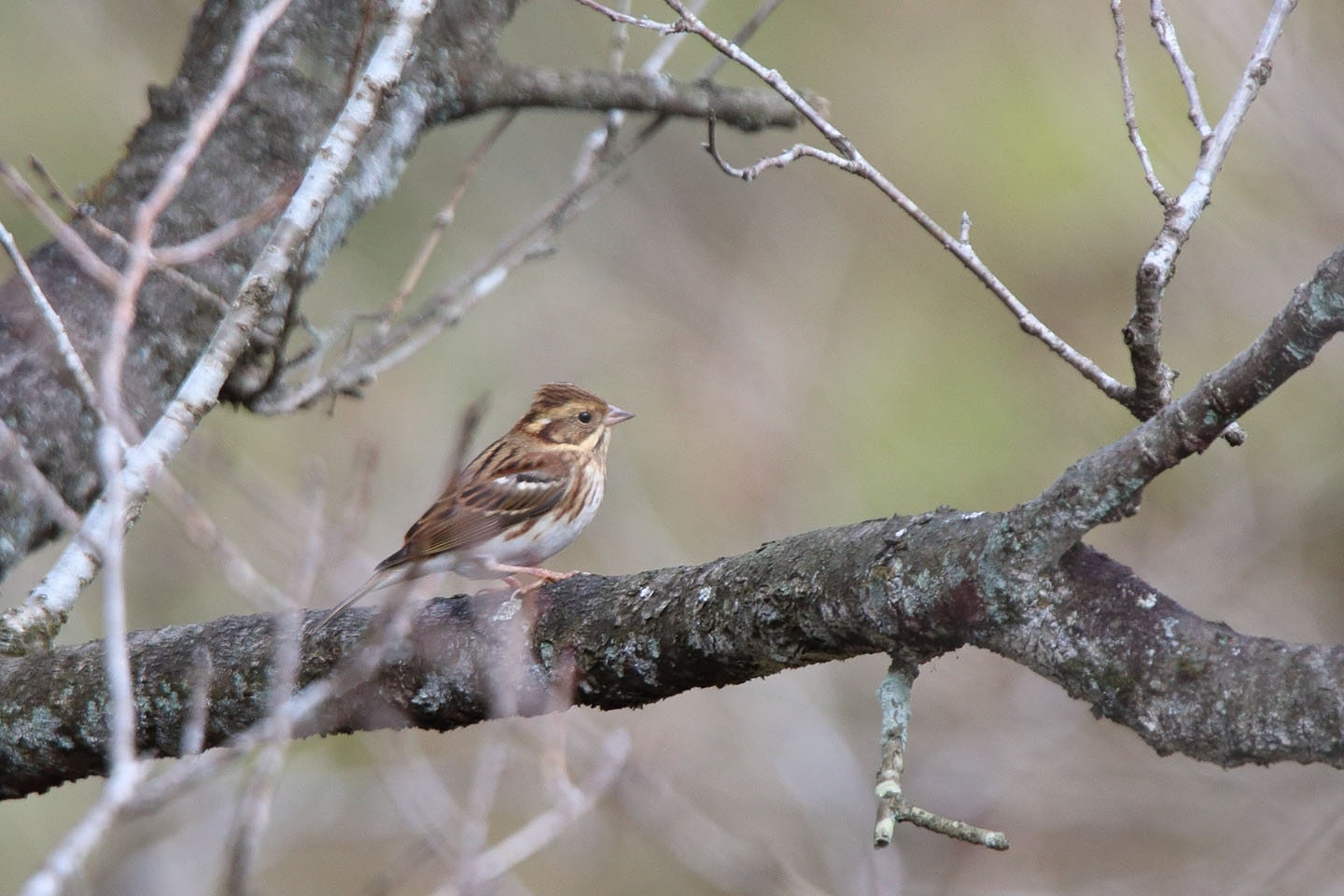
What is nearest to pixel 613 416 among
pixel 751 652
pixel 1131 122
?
pixel 751 652

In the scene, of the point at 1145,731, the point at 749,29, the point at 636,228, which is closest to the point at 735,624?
the point at 1145,731

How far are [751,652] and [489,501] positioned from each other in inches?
103

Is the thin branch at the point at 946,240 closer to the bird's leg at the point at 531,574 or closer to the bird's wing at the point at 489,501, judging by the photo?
the bird's leg at the point at 531,574

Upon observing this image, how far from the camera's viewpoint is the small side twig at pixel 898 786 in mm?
2268

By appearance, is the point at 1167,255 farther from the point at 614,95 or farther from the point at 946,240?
the point at 614,95

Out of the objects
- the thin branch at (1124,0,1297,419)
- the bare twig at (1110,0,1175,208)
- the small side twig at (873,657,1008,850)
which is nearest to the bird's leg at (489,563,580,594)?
the small side twig at (873,657,1008,850)

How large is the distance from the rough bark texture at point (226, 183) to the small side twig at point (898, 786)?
2.25 meters

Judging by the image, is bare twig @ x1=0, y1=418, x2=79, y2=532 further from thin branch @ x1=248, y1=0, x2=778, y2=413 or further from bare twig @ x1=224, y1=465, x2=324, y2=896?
thin branch @ x1=248, y1=0, x2=778, y2=413

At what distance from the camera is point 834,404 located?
9.13m

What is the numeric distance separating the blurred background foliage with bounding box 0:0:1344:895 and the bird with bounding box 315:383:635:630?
2.36 ft

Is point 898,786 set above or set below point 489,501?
below

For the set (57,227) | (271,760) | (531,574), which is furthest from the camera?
(531,574)

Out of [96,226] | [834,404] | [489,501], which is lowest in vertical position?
[96,226]

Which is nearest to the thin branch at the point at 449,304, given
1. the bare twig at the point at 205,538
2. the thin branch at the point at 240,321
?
the thin branch at the point at 240,321
